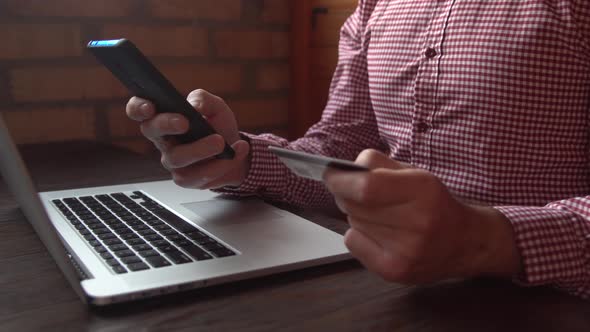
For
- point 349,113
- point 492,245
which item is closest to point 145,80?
point 492,245

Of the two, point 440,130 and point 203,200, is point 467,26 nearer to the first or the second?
point 440,130

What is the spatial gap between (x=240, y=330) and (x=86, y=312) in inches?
5.1

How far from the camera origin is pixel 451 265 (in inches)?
19.9

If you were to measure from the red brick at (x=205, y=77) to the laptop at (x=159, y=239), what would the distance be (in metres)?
0.73

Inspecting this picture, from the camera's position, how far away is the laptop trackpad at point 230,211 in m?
0.70

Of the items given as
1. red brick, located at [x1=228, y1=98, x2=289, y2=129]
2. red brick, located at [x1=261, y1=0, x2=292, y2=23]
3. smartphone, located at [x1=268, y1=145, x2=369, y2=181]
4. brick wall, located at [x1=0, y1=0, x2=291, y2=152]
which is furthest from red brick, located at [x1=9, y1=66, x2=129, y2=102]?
smartphone, located at [x1=268, y1=145, x2=369, y2=181]

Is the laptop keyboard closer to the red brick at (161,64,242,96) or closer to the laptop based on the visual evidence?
the laptop

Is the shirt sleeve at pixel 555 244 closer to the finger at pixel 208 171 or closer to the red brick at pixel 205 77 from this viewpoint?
the finger at pixel 208 171

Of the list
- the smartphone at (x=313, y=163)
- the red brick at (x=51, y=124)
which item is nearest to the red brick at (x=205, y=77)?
the red brick at (x=51, y=124)

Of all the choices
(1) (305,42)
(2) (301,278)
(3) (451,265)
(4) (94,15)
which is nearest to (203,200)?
(2) (301,278)

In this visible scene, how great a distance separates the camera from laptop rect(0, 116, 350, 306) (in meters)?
0.50

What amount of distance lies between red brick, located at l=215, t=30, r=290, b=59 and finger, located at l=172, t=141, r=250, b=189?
828 millimetres

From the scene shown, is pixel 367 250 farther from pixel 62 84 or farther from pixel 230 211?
pixel 62 84

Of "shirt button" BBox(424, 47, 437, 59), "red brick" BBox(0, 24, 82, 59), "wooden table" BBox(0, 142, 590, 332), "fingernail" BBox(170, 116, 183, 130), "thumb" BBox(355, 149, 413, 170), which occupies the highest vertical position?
"red brick" BBox(0, 24, 82, 59)
